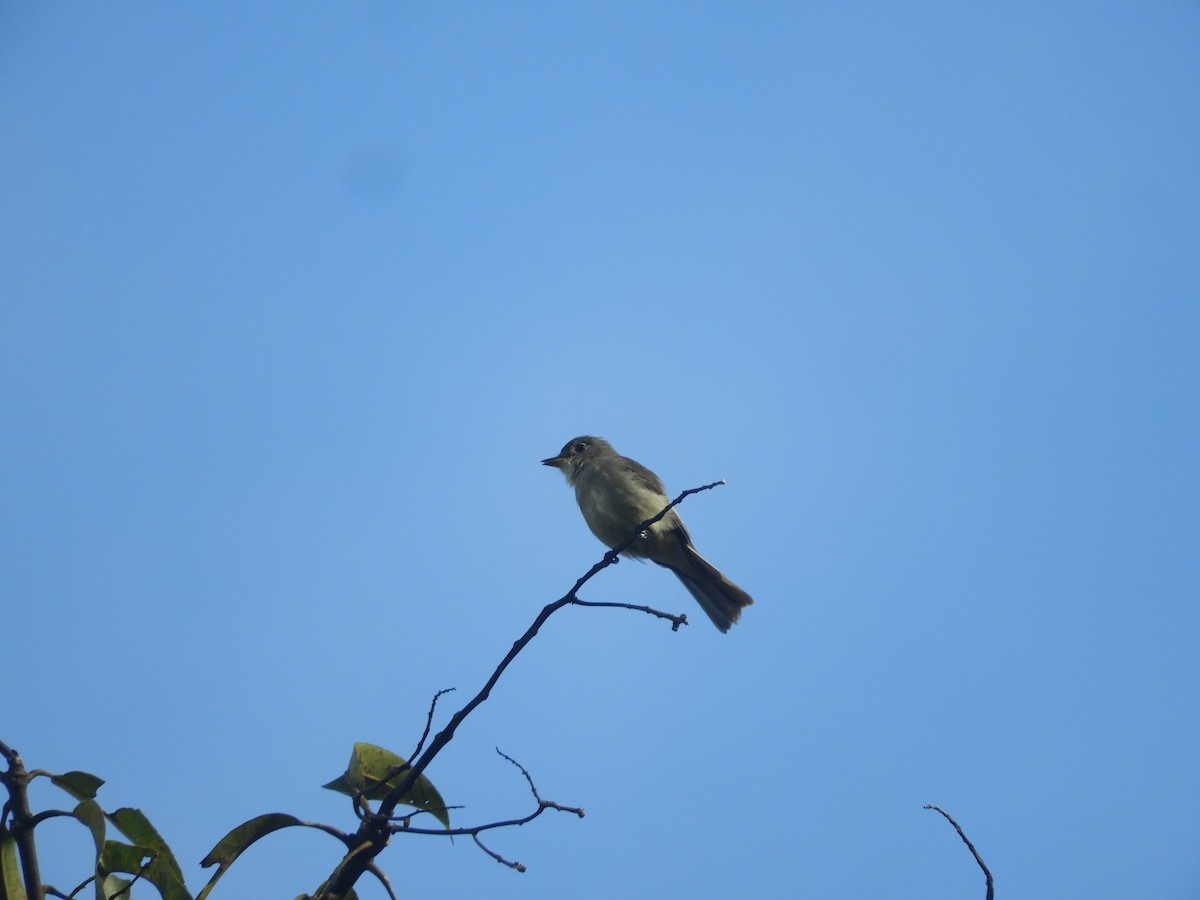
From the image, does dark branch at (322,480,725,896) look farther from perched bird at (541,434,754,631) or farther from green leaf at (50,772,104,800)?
perched bird at (541,434,754,631)

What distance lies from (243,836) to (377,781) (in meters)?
0.44

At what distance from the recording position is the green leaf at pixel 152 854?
2.90m

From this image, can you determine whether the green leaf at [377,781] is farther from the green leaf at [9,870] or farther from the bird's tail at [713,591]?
the bird's tail at [713,591]

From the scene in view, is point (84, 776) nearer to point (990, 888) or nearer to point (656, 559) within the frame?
point (990, 888)

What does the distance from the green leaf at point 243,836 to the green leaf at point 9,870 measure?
0.60 meters

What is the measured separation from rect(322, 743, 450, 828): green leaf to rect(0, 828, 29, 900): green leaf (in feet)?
3.51

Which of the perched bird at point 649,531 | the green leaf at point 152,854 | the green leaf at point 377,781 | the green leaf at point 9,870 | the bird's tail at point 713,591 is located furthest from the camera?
the bird's tail at point 713,591

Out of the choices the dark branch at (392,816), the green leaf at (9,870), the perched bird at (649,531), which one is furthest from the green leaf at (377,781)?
the perched bird at (649,531)

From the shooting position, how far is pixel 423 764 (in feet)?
9.88

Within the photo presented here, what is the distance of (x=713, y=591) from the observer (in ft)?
25.7

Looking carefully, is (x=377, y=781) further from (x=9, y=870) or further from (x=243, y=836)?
(x=9, y=870)

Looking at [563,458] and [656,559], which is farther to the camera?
[563,458]

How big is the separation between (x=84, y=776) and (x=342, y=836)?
30.3 inches

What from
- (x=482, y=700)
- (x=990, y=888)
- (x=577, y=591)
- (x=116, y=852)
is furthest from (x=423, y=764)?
(x=990, y=888)
